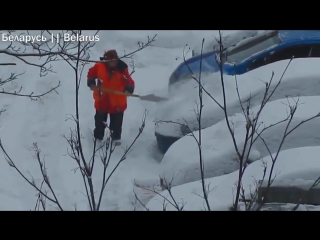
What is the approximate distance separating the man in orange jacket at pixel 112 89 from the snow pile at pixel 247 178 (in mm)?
1489

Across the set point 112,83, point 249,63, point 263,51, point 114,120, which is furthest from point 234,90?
point 114,120

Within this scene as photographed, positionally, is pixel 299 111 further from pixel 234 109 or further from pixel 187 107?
pixel 187 107

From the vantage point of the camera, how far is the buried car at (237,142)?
4.49m

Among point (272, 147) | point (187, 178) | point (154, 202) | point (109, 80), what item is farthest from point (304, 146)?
point (109, 80)

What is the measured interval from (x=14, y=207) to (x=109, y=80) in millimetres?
1643

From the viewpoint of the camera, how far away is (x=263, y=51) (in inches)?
218

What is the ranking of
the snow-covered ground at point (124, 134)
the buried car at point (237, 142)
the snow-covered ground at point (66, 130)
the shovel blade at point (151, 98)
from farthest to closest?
the shovel blade at point (151, 98)
the snow-covered ground at point (66, 130)
the buried car at point (237, 142)
the snow-covered ground at point (124, 134)

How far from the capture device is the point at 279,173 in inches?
158

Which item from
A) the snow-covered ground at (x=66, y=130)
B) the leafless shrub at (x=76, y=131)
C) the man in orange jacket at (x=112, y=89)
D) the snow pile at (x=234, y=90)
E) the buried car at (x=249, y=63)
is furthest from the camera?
the man in orange jacket at (x=112, y=89)

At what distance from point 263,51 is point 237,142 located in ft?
3.96

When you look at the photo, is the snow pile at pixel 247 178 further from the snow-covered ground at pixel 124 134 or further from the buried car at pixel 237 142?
the buried car at pixel 237 142

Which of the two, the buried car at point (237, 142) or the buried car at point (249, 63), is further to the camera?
the buried car at point (249, 63)

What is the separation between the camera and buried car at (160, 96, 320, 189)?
14.7 ft

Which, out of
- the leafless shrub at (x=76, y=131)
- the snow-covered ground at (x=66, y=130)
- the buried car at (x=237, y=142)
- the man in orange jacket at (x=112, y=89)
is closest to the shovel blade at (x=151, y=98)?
the snow-covered ground at (x=66, y=130)
